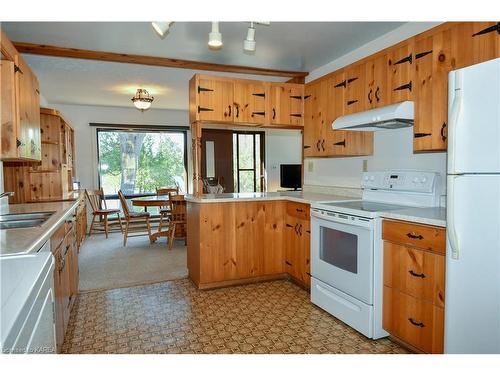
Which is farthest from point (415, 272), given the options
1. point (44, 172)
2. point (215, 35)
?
point (44, 172)

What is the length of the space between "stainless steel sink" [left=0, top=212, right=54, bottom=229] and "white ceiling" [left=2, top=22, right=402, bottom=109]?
159 cm

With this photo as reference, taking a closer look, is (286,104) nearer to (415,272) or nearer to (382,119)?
(382,119)

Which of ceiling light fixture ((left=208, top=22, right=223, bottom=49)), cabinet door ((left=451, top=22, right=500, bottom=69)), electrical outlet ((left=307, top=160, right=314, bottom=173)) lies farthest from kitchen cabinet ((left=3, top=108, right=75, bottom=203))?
cabinet door ((left=451, top=22, right=500, bottom=69))

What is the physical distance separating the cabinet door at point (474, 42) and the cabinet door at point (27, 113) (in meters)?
2.75

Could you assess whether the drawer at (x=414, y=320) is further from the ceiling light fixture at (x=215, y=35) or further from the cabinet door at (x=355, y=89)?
the ceiling light fixture at (x=215, y=35)

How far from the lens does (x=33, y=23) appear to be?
2822mm

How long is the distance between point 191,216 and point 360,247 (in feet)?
5.82

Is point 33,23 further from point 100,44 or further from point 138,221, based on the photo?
point 138,221

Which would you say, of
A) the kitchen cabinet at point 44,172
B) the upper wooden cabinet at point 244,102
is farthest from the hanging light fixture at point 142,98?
the upper wooden cabinet at point 244,102

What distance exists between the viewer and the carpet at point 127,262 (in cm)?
362

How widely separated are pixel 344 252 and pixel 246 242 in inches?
45.3

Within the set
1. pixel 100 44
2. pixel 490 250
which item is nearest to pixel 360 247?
pixel 490 250

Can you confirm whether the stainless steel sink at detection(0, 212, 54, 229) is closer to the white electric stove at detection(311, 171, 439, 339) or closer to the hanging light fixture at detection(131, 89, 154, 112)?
the white electric stove at detection(311, 171, 439, 339)

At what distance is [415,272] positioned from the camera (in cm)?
204
